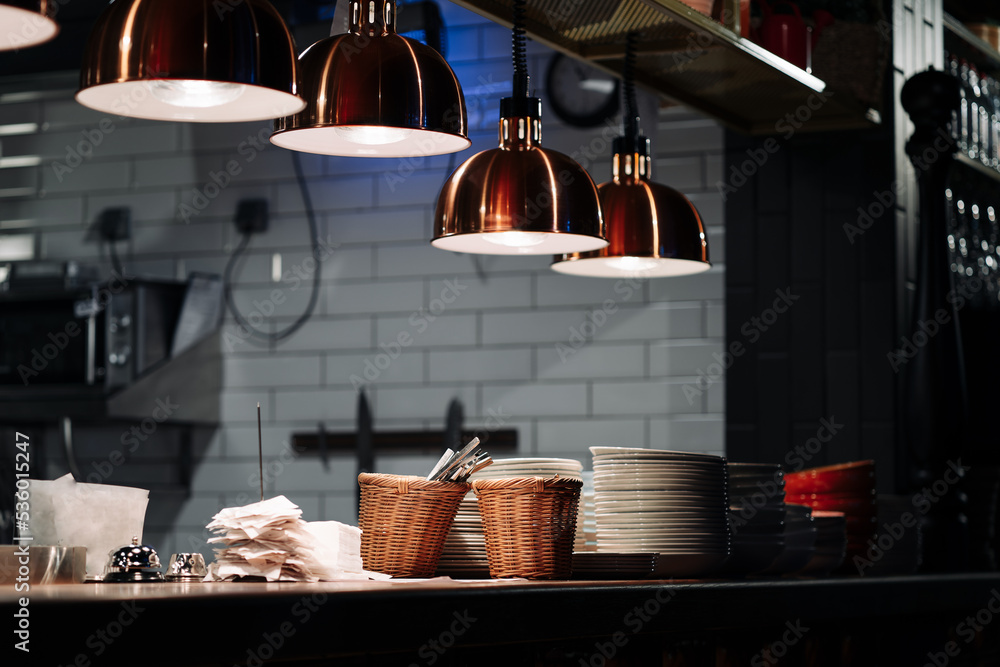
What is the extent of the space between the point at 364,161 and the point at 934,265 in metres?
2.27

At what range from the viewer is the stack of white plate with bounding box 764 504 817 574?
2551 millimetres

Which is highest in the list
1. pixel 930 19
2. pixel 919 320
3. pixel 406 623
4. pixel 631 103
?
pixel 930 19

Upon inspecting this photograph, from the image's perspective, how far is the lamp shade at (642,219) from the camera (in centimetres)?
265

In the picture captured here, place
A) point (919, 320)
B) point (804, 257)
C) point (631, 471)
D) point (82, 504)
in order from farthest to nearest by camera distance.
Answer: point (804, 257)
point (919, 320)
point (631, 471)
point (82, 504)

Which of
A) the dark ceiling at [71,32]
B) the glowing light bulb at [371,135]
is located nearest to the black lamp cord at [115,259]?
the dark ceiling at [71,32]

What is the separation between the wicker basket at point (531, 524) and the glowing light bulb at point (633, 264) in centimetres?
89

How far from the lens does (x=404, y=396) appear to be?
4.62 meters

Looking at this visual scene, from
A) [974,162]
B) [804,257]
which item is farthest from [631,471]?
[974,162]

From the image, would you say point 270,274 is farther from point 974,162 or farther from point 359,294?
point 974,162

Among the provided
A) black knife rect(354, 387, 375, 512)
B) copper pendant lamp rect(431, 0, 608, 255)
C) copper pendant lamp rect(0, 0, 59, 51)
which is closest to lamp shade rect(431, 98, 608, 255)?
copper pendant lamp rect(431, 0, 608, 255)

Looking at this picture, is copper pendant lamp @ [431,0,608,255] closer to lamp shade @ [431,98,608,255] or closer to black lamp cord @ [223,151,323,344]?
lamp shade @ [431,98,608,255]

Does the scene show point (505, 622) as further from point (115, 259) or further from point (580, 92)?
point (115, 259)

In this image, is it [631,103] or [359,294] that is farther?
[359,294]

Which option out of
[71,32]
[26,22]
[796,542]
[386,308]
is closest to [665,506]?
[796,542]
